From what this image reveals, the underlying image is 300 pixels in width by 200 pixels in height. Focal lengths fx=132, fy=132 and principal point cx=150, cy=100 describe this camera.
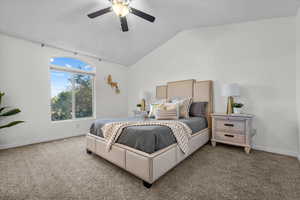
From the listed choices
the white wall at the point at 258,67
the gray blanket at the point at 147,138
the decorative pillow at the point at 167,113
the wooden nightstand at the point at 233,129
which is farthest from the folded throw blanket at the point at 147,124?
the white wall at the point at 258,67

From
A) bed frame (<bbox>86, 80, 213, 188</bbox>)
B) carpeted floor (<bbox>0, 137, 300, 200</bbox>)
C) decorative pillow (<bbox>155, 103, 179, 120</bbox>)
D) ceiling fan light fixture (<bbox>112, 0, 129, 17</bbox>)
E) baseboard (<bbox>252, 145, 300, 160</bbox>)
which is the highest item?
ceiling fan light fixture (<bbox>112, 0, 129, 17</bbox>)

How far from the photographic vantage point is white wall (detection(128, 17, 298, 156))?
101 inches

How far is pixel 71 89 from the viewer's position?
13.4 feet

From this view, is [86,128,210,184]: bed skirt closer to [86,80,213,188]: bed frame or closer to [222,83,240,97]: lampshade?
[86,80,213,188]: bed frame

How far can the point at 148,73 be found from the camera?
4809mm

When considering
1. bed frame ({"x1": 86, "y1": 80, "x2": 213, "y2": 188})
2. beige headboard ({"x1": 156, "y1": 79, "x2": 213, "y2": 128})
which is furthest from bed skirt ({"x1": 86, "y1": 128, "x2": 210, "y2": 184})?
beige headboard ({"x1": 156, "y1": 79, "x2": 213, "y2": 128})

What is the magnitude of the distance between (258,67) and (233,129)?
1438 mm

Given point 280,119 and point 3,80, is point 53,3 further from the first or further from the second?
point 280,119

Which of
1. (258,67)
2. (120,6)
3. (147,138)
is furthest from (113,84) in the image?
(258,67)

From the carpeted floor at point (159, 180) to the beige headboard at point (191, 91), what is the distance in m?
1.28

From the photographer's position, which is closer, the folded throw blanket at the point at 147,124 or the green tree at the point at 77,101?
the folded throw blanket at the point at 147,124

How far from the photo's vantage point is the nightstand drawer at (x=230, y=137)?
262 centimetres

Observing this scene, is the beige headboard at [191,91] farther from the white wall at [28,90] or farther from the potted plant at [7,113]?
the potted plant at [7,113]

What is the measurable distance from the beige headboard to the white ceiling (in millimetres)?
1478
